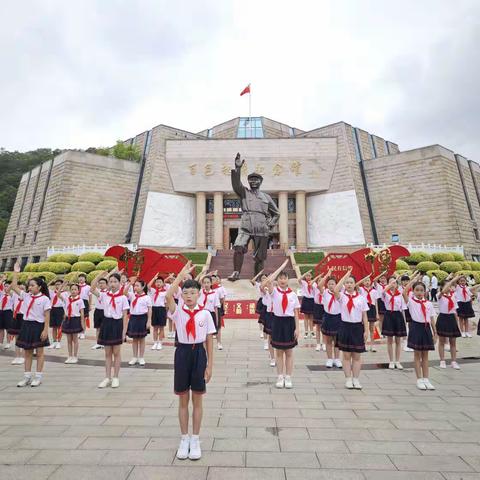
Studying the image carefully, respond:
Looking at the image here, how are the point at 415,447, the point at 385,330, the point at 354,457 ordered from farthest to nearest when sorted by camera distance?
the point at 385,330 → the point at 415,447 → the point at 354,457

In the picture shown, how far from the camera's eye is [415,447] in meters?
3.59

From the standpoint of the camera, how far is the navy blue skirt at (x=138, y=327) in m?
7.45

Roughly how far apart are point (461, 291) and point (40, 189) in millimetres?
39432

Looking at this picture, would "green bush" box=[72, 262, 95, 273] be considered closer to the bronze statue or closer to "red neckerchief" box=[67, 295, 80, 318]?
the bronze statue

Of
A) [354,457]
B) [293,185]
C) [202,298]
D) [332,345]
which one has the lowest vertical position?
Answer: [354,457]

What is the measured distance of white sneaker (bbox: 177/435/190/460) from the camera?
334cm

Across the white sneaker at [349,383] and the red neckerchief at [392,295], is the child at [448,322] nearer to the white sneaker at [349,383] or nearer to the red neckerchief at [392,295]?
the red neckerchief at [392,295]

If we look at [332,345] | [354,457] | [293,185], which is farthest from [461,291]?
[293,185]

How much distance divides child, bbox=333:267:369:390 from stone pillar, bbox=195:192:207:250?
30.8 m

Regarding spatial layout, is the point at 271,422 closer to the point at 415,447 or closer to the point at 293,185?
the point at 415,447

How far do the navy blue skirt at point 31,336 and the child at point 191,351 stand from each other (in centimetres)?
348

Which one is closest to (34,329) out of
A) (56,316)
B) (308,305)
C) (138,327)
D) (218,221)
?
(138,327)

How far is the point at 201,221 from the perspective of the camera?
3666 cm

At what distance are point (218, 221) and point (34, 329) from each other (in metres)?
30.7
